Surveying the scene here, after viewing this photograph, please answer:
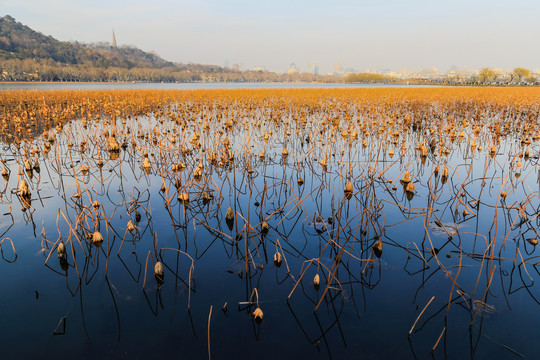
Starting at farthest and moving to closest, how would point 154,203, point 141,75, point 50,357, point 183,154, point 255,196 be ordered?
1. point 141,75
2. point 183,154
3. point 255,196
4. point 154,203
5. point 50,357

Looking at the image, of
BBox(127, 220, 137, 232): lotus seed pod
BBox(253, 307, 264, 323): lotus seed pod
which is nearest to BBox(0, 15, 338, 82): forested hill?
BBox(127, 220, 137, 232): lotus seed pod

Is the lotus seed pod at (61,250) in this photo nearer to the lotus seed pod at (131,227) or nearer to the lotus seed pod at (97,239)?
the lotus seed pod at (97,239)

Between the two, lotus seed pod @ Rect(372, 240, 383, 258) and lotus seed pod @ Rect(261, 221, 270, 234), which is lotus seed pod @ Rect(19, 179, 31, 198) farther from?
lotus seed pod @ Rect(372, 240, 383, 258)

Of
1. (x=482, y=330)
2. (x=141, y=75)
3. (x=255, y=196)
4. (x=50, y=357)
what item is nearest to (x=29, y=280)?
(x=50, y=357)

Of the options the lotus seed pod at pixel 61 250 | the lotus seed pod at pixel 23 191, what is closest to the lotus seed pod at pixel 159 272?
the lotus seed pod at pixel 61 250

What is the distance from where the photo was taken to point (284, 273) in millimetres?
4148

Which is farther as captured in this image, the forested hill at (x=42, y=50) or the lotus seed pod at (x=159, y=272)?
the forested hill at (x=42, y=50)

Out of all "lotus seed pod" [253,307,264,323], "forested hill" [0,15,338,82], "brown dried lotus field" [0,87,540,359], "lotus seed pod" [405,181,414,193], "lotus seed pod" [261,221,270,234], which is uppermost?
"forested hill" [0,15,338,82]

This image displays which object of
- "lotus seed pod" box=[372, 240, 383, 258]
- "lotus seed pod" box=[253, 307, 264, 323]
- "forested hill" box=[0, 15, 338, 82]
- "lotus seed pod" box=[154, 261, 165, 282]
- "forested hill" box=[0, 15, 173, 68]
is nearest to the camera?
"lotus seed pod" box=[253, 307, 264, 323]

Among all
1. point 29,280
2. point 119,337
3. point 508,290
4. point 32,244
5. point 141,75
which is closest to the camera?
point 119,337

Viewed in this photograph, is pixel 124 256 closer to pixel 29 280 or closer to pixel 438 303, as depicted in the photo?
pixel 29 280

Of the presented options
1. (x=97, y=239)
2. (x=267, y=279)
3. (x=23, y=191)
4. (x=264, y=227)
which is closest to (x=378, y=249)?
(x=267, y=279)

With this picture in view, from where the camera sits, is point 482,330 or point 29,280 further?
point 29,280

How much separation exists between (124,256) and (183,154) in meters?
5.68
